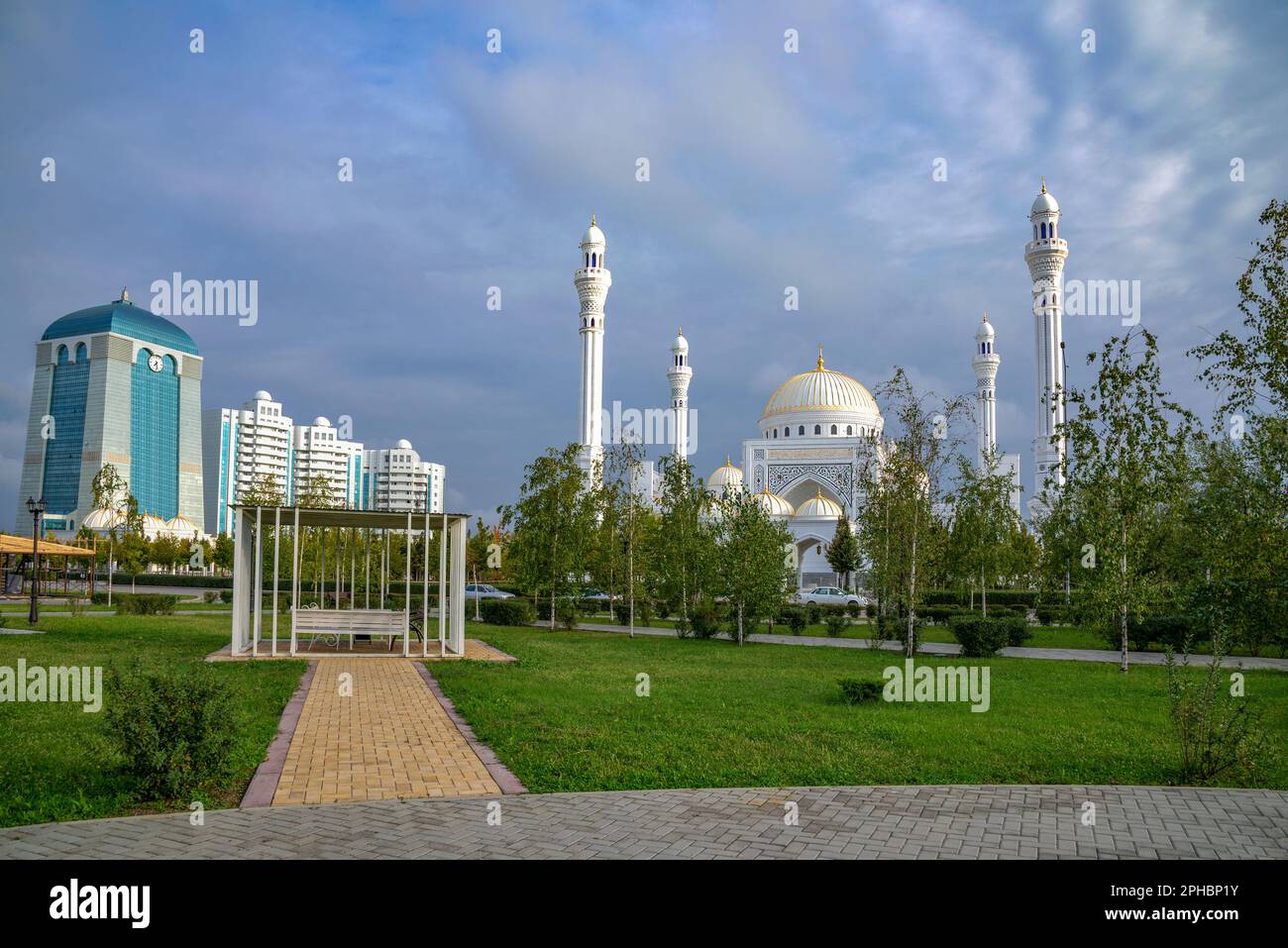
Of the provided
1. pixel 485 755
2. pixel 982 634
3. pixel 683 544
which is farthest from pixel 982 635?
pixel 485 755

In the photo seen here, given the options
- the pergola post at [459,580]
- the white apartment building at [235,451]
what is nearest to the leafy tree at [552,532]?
the pergola post at [459,580]

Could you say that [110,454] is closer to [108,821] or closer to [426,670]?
[426,670]

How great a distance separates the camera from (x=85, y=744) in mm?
7707

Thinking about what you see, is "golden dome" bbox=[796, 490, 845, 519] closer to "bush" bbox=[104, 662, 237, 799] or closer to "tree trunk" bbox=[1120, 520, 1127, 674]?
"tree trunk" bbox=[1120, 520, 1127, 674]

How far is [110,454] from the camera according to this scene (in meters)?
108

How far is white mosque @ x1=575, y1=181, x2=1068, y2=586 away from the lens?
2333 inches

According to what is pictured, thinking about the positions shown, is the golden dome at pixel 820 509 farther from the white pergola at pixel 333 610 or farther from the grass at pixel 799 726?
the white pergola at pixel 333 610

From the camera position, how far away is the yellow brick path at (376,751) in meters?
7.05

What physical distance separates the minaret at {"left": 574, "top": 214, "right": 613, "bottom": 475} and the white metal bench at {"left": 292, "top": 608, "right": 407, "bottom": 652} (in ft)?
144

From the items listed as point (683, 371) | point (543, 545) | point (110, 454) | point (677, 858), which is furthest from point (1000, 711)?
point (110, 454)

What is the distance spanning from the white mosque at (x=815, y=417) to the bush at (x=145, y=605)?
29573mm

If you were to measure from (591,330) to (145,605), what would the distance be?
38528 millimetres

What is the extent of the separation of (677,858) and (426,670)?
33.9 ft
